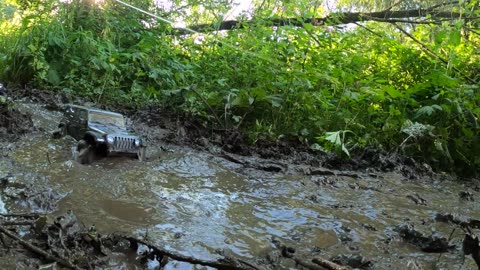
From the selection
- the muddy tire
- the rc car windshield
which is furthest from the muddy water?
the rc car windshield

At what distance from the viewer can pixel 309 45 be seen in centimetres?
725

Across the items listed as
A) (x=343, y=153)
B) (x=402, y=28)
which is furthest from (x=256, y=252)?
(x=402, y=28)

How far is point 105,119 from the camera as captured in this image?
5.36 m

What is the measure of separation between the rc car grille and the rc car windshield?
65 cm

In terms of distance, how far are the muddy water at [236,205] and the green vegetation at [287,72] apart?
132cm

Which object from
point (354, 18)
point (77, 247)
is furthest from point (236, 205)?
point (354, 18)

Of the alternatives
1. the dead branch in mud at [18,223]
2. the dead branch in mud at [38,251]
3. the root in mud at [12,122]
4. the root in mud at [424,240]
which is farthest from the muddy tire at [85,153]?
the root in mud at [424,240]

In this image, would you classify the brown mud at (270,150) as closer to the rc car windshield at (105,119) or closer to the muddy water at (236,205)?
the muddy water at (236,205)

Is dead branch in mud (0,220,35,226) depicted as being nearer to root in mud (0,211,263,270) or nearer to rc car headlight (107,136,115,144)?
root in mud (0,211,263,270)

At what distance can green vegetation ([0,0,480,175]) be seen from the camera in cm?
637

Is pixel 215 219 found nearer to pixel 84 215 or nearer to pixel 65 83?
pixel 84 215

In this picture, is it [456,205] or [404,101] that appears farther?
[404,101]

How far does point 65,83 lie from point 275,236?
6.62 metres

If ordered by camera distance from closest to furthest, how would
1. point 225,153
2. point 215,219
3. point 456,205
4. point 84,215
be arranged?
1. point 84,215
2. point 215,219
3. point 456,205
4. point 225,153
